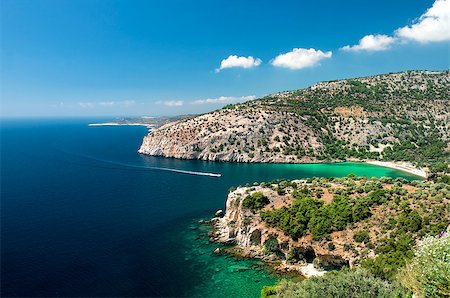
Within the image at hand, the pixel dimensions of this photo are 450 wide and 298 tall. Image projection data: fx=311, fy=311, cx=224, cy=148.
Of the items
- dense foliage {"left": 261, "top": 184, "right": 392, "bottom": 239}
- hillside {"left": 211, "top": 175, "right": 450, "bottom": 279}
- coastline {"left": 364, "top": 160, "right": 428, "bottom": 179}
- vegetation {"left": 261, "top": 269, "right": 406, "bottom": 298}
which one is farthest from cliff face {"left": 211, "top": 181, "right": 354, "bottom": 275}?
coastline {"left": 364, "top": 160, "right": 428, "bottom": 179}

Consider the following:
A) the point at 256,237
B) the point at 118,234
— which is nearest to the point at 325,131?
the point at 256,237

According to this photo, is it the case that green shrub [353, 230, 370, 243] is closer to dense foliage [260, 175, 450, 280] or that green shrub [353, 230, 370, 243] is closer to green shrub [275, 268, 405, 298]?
dense foliage [260, 175, 450, 280]

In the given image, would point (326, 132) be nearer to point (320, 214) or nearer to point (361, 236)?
point (320, 214)

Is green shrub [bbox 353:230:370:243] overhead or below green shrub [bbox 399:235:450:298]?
below

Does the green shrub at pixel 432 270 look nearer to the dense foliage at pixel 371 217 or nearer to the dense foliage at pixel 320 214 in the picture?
the dense foliage at pixel 371 217

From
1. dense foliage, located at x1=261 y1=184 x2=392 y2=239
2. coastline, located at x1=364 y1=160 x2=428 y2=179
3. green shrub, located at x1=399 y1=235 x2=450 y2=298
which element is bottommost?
coastline, located at x1=364 y1=160 x2=428 y2=179

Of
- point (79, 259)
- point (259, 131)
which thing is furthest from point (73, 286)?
point (259, 131)
